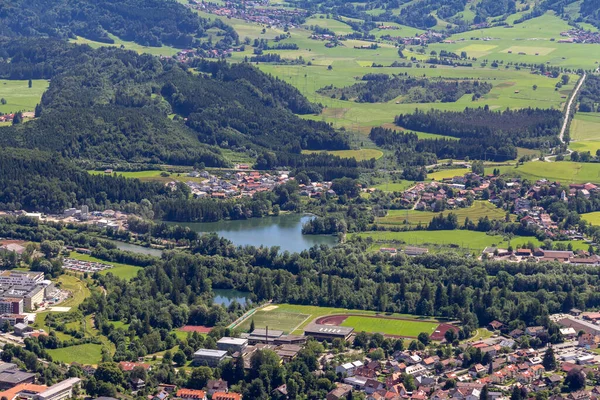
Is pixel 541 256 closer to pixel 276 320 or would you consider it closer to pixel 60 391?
pixel 276 320

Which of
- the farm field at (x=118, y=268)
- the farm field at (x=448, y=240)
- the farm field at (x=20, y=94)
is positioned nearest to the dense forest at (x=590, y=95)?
the farm field at (x=448, y=240)

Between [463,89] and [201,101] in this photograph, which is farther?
[463,89]

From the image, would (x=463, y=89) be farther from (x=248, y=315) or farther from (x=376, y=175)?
(x=248, y=315)

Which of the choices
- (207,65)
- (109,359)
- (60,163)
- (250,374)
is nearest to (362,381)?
(250,374)

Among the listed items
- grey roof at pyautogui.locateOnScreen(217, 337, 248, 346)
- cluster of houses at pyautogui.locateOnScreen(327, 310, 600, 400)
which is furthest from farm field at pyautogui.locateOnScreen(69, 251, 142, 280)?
cluster of houses at pyautogui.locateOnScreen(327, 310, 600, 400)

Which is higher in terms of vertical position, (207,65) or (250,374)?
(207,65)

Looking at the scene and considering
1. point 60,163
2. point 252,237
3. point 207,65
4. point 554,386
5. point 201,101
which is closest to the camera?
point 554,386
